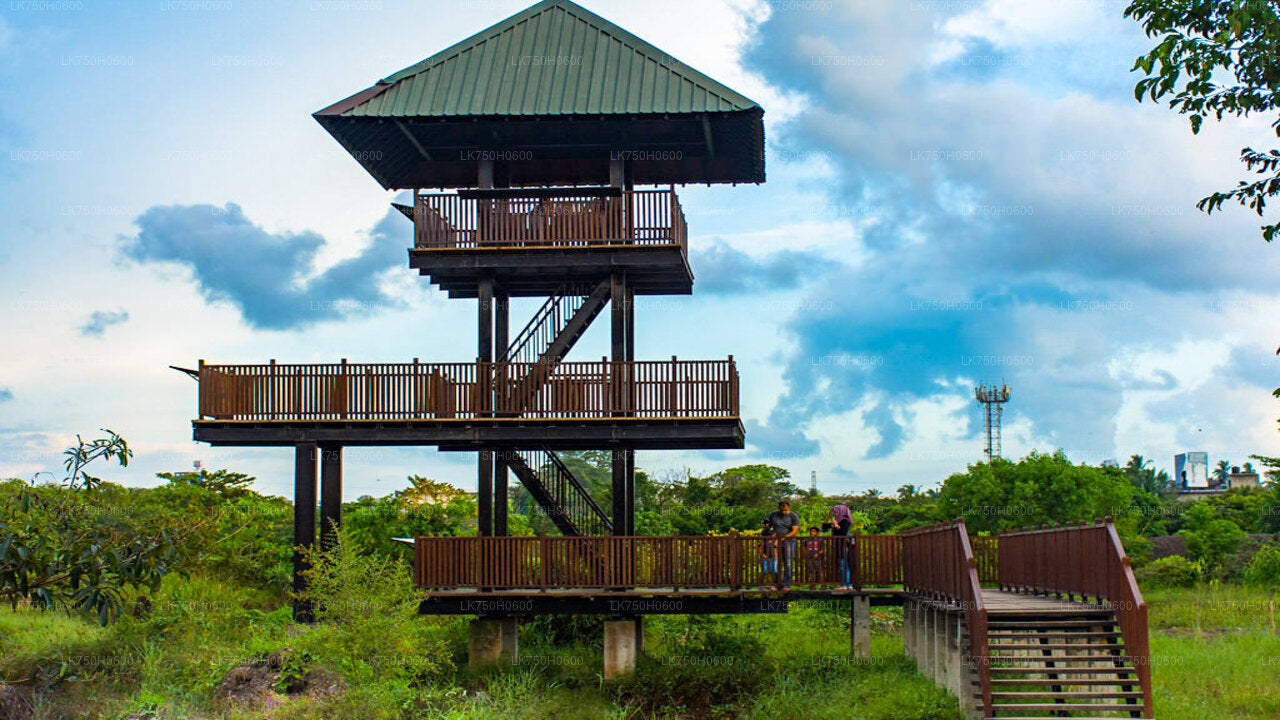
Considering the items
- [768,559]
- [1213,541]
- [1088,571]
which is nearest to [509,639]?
[768,559]

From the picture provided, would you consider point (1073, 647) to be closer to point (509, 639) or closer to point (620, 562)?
point (620, 562)

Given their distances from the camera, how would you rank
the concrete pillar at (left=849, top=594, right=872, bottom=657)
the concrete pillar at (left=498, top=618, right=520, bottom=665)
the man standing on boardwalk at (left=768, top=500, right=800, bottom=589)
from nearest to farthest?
the man standing on boardwalk at (left=768, top=500, right=800, bottom=589) → the concrete pillar at (left=849, top=594, right=872, bottom=657) → the concrete pillar at (left=498, top=618, right=520, bottom=665)

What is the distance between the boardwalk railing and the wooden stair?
5810 millimetres

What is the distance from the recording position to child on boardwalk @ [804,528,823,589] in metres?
25.0

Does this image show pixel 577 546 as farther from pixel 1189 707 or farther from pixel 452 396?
pixel 1189 707

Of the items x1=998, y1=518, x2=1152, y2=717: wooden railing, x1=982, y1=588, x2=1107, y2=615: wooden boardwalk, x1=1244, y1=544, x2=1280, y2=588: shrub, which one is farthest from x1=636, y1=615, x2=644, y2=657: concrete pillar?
x1=1244, y1=544, x2=1280, y2=588: shrub

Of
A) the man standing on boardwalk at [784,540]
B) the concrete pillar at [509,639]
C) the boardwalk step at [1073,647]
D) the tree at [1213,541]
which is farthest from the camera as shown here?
the tree at [1213,541]

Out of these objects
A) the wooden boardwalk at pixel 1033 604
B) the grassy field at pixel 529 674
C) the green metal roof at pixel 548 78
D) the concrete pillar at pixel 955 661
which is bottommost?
the grassy field at pixel 529 674

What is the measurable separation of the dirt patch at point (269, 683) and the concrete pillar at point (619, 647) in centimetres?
517

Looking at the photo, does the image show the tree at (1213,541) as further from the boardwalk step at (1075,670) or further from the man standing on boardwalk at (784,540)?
the boardwalk step at (1075,670)

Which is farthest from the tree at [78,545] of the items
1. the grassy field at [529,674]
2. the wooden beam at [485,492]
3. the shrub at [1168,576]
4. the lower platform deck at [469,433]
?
the shrub at [1168,576]

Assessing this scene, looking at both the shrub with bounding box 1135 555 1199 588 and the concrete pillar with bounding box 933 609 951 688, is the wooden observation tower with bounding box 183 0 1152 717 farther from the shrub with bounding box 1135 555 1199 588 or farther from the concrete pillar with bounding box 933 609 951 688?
the shrub with bounding box 1135 555 1199 588

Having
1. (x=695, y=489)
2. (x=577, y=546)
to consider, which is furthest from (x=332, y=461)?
Result: (x=695, y=489)

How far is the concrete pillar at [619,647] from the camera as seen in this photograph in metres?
24.9
